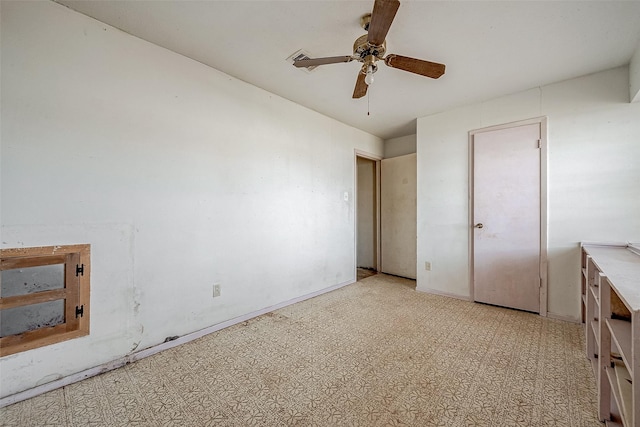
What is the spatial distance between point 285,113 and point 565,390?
3.33 meters

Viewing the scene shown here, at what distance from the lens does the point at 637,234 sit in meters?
2.29

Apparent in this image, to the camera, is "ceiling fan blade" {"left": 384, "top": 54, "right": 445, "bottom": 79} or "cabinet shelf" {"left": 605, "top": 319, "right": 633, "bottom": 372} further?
"ceiling fan blade" {"left": 384, "top": 54, "right": 445, "bottom": 79}

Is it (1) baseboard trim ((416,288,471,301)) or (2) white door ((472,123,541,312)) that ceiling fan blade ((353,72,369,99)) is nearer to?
(2) white door ((472,123,541,312))

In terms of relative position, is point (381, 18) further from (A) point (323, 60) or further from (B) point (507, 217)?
(B) point (507, 217)

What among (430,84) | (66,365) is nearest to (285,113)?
(430,84)

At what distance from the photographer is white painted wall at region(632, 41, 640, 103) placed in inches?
81.2

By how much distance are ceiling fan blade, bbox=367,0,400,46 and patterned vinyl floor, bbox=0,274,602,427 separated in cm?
216

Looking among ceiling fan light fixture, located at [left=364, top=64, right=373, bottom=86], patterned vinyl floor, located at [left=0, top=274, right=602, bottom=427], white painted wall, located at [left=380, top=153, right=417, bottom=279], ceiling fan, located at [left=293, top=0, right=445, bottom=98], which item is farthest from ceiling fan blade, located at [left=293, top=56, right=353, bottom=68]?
white painted wall, located at [left=380, top=153, right=417, bottom=279]

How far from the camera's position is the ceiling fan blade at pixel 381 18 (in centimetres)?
127

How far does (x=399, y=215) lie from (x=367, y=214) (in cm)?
74

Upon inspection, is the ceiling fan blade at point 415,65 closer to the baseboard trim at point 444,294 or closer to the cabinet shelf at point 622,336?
the cabinet shelf at point 622,336

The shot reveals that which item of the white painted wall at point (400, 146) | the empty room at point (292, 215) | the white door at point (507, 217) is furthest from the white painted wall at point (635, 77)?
the white painted wall at point (400, 146)

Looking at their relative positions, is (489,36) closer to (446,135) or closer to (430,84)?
(430,84)

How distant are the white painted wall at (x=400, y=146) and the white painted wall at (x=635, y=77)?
240 centimetres
